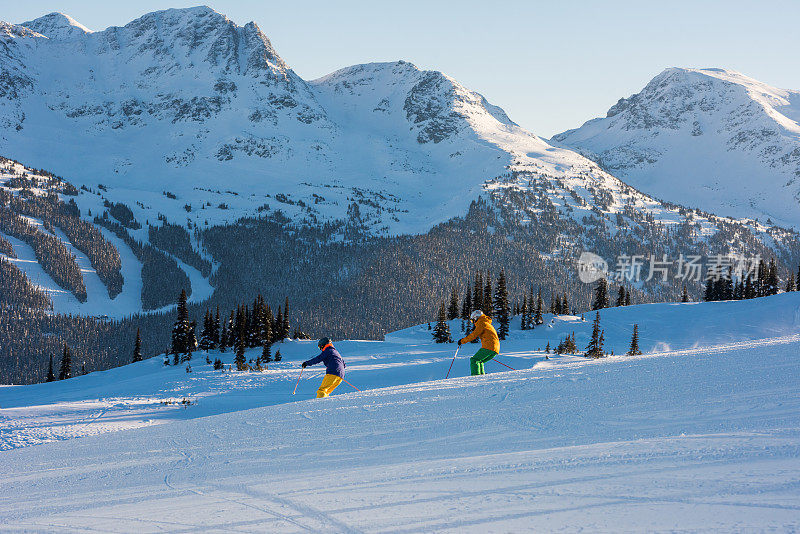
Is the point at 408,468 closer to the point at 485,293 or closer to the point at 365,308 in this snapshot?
the point at 485,293

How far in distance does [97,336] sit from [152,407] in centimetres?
13487

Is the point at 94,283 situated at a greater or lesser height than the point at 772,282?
lesser

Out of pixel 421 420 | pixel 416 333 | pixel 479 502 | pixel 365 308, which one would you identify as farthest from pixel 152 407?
pixel 365 308

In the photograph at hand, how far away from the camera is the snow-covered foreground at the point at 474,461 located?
4.41m

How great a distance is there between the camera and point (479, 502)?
471cm

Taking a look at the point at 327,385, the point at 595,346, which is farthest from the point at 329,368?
the point at 595,346

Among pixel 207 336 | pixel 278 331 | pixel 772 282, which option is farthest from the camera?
pixel 772 282

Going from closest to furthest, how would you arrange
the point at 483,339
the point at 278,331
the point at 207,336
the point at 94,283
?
→ 1. the point at 483,339
2. the point at 278,331
3. the point at 207,336
4. the point at 94,283

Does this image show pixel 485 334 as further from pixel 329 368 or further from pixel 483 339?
pixel 329 368

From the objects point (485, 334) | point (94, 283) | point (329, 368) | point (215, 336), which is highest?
point (485, 334)

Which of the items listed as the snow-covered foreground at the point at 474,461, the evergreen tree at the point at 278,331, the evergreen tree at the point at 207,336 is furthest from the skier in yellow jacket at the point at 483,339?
the evergreen tree at the point at 207,336

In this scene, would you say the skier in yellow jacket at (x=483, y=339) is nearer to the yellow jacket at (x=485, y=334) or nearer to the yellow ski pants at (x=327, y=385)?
the yellow jacket at (x=485, y=334)

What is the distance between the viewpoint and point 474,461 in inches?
239

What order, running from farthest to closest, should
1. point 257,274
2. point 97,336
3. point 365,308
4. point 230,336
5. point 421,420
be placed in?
point 257,274, point 365,308, point 97,336, point 230,336, point 421,420
